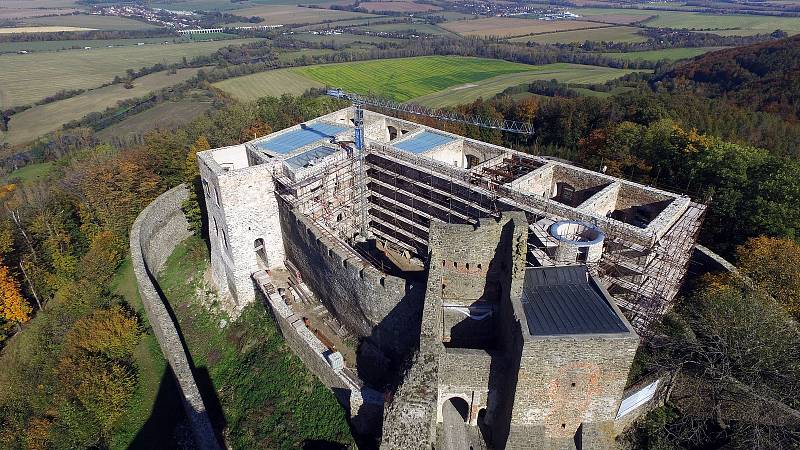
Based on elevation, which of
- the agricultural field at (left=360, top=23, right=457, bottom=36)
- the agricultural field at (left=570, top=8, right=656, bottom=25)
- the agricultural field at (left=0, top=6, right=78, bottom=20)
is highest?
the agricultural field at (left=570, top=8, right=656, bottom=25)

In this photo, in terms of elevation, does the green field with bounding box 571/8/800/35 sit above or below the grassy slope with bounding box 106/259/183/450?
above

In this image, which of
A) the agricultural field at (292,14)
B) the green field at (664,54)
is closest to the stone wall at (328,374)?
the green field at (664,54)

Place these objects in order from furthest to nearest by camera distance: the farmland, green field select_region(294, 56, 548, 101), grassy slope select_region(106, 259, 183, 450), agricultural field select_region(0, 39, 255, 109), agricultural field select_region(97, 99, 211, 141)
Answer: agricultural field select_region(0, 39, 255, 109) < green field select_region(294, 56, 548, 101) < the farmland < agricultural field select_region(97, 99, 211, 141) < grassy slope select_region(106, 259, 183, 450)

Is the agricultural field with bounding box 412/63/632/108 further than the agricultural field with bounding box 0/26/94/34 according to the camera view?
No

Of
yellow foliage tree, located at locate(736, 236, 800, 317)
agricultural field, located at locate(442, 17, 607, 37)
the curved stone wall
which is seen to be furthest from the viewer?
agricultural field, located at locate(442, 17, 607, 37)

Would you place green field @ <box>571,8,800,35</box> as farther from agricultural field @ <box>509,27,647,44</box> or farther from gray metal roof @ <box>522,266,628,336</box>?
gray metal roof @ <box>522,266,628,336</box>

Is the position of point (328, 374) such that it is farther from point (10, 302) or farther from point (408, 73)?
point (408, 73)

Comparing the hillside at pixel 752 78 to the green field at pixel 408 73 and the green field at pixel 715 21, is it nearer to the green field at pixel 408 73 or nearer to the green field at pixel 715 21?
the green field at pixel 408 73

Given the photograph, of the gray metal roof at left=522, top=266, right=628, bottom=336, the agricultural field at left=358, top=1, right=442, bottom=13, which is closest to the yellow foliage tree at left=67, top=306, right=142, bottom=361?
the gray metal roof at left=522, top=266, right=628, bottom=336
